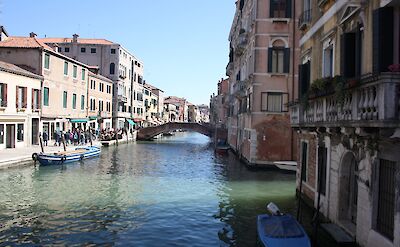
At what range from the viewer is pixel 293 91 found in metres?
23.0

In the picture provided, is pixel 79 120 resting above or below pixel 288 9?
below

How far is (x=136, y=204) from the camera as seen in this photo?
13.9 m

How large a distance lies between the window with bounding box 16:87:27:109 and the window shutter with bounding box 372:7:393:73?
80.3ft

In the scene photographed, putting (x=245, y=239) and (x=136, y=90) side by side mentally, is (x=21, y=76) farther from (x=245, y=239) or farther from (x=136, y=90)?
(x=136, y=90)

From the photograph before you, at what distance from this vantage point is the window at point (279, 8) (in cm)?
2291

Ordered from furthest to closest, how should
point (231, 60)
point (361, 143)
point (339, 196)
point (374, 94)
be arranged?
1. point (231, 60)
2. point (339, 196)
3. point (361, 143)
4. point (374, 94)

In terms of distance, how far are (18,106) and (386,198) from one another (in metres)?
24.9

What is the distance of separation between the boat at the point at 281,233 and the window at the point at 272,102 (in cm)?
1481

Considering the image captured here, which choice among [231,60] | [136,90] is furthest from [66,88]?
[136,90]

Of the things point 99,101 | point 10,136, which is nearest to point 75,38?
point 99,101

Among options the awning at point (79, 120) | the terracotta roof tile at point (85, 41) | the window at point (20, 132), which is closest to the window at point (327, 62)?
the window at point (20, 132)

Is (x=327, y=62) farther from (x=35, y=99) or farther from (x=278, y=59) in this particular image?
(x=35, y=99)

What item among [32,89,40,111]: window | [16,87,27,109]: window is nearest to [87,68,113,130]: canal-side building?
[32,89,40,111]: window

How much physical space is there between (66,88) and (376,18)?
102ft
